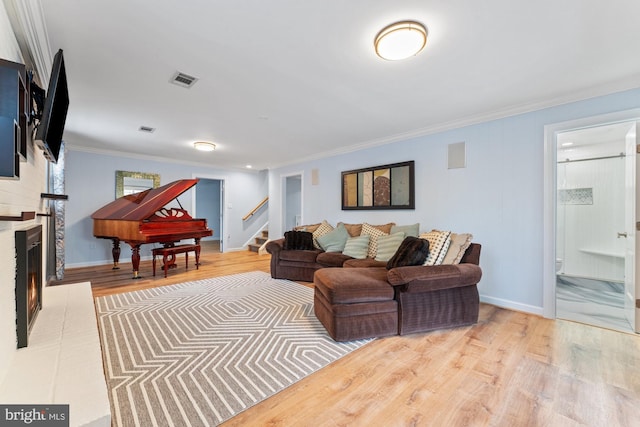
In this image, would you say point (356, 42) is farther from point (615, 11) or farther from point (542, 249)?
point (542, 249)

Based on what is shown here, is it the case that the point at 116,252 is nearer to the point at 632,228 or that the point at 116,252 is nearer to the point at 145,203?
the point at 145,203

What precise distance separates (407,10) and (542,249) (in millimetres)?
2870

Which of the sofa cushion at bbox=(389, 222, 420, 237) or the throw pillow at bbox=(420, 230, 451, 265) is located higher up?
the sofa cushion at bbox=(389, 222, 420, 237)

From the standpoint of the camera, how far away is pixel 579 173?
177 inches

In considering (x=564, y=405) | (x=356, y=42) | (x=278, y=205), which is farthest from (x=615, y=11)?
(x=278, y=205)

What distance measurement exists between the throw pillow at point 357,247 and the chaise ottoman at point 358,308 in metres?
1.41

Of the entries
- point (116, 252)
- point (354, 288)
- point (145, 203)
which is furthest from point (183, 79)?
point (116, 252)

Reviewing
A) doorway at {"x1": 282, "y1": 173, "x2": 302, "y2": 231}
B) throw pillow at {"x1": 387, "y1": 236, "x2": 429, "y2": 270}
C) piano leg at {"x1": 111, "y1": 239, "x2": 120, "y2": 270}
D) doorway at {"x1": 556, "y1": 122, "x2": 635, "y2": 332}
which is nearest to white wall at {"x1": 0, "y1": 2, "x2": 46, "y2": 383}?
throw pillow at {"x1": 387, "y1": 236, "x2": 429, "y2": 270}

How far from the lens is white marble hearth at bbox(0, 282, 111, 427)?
1.12 metres

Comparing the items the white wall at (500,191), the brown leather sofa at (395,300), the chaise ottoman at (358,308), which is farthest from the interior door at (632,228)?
the chaise ottoman at (358,308)

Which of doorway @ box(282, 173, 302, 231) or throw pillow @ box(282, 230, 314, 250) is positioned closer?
throw pillow @ box(282, 230, 314, 250)

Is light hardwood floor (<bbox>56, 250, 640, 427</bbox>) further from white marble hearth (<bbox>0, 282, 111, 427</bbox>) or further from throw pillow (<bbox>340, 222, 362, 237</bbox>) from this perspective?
throw pillow (<bbox>340, 222, 362, 237</bbox>)

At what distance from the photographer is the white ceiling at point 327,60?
164 centimetres

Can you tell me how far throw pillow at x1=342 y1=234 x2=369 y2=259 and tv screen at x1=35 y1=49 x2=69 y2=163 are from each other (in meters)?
3.31
